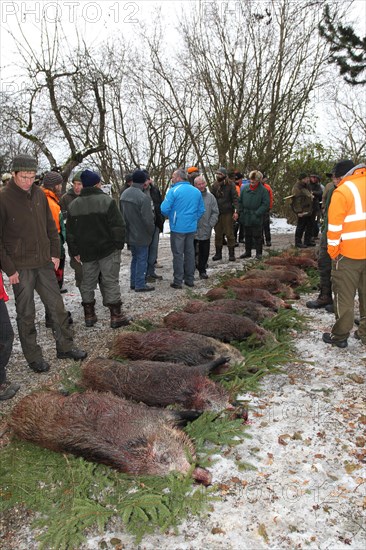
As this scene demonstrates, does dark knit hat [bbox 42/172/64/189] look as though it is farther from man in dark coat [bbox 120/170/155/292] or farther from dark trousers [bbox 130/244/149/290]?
dark trousers [bbox 130/244/149/290]

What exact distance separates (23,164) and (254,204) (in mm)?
6528

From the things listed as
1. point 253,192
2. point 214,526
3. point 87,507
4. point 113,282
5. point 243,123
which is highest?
point 243,123

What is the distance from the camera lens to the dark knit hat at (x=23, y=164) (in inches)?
165

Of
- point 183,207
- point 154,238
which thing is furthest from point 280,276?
point 154,238

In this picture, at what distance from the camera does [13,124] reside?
20562 millimetres

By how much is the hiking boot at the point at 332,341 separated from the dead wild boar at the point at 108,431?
2672 mm

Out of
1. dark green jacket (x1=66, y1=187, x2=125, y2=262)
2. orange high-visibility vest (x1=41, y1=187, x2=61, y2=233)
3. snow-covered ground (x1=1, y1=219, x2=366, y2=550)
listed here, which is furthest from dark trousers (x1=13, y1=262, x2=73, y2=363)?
orange high-visibility vest (x1=41, y1=187, x2=61, y2=233)

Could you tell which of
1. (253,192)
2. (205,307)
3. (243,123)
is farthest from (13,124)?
(205,307)

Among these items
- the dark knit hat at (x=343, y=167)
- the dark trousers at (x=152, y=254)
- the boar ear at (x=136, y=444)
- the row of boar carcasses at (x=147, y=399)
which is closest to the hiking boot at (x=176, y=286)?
the dark trousers at (x=152, y=254)

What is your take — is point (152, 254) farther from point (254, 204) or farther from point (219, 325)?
point (219, 325)

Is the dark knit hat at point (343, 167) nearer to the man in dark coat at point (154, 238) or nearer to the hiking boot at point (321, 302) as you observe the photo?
the hiking boot at point (321, 302)

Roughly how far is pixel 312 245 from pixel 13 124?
53.7 ft

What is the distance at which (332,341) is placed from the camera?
5.07m

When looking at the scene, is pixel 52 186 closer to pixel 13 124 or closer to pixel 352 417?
pixel 352 417
